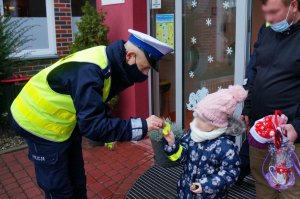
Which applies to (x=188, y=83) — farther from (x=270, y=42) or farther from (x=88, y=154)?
(x=270, y=42)

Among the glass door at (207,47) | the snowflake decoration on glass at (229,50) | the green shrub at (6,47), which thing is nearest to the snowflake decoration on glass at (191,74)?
the glass door at (207,47)

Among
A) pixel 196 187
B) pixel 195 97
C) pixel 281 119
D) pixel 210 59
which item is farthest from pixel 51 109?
pixel 210 59

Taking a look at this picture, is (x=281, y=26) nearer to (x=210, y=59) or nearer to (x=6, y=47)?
(x=210, y=59)

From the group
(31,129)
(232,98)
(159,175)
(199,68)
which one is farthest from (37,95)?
(199,68)

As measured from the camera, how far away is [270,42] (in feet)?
7.75

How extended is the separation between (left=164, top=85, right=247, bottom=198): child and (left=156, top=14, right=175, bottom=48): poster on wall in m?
2.60

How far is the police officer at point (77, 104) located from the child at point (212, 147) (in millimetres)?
269

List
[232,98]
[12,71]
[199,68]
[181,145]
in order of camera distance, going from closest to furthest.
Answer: [232,98] < [181,145] < [199,68] < [12,71]

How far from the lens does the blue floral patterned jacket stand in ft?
7.02

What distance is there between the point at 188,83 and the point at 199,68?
12.0 inches

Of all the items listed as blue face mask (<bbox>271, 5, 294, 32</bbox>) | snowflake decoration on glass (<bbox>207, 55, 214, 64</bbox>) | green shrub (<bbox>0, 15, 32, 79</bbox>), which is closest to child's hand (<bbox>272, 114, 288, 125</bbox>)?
blue face mask (<bbox>271, 5, 294, 32</bbox>)

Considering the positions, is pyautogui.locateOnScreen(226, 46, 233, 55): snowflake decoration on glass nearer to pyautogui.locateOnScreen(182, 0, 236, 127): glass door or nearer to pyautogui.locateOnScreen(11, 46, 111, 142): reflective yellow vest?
pyautogui.locateOnScreen(182, 0, 236, 127): glass door

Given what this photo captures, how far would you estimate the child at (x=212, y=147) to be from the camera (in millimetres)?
2143

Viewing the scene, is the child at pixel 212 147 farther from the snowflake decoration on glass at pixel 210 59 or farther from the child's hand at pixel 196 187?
the snowflake decoration on glass at pixel 210 59
